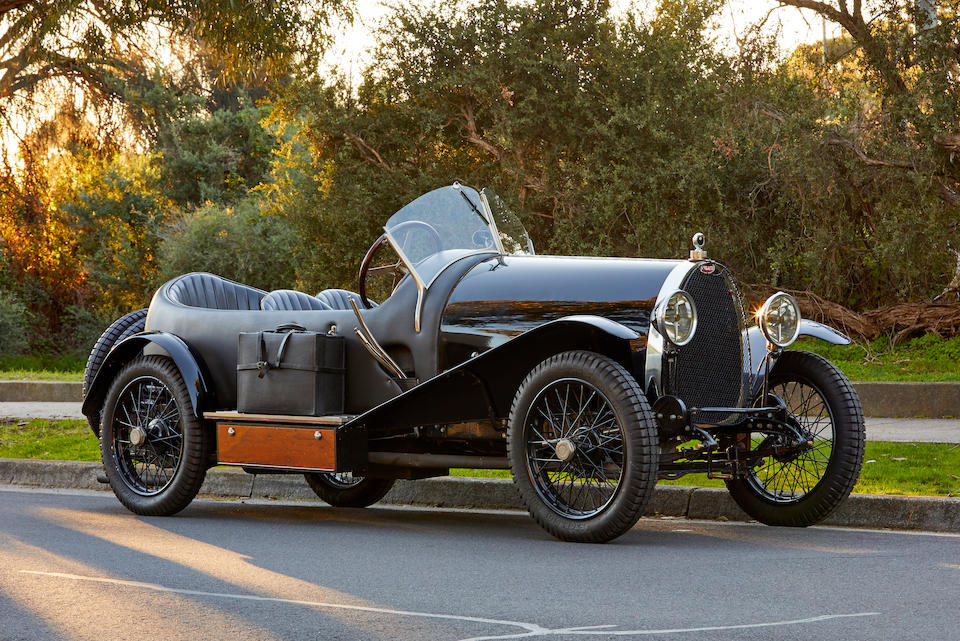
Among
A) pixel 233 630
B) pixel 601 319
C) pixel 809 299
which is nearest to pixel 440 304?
pixel 601 319

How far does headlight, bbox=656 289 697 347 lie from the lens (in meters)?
6.45

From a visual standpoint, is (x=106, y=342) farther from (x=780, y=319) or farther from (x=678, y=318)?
(x=780, y=319)

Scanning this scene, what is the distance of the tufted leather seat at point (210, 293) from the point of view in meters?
8.70

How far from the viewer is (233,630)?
4500 millimetres

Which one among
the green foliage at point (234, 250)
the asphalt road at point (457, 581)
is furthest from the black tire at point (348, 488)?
the green foliage at point (234, 250)

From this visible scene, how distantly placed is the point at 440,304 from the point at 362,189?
13926 mm

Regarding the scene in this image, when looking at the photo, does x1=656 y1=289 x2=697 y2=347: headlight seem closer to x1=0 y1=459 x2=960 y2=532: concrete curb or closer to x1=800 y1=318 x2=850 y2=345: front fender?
x1=800 y1=318 x2=850 y2=345: front fender

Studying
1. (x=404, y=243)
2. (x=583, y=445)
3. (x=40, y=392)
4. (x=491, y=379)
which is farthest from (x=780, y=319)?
(x=40, y=392)

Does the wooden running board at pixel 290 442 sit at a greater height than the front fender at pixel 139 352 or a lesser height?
lesser

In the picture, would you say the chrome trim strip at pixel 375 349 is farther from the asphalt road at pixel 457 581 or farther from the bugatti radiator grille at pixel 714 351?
the bugatti radiator grille at pixel 714 351

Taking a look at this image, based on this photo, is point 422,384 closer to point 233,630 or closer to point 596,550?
point 596,550

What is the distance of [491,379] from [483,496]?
1.63m

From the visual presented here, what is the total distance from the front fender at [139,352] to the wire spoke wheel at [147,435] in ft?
0.61

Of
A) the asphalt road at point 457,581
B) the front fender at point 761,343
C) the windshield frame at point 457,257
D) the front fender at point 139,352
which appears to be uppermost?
the windshield frame at point 457,257
